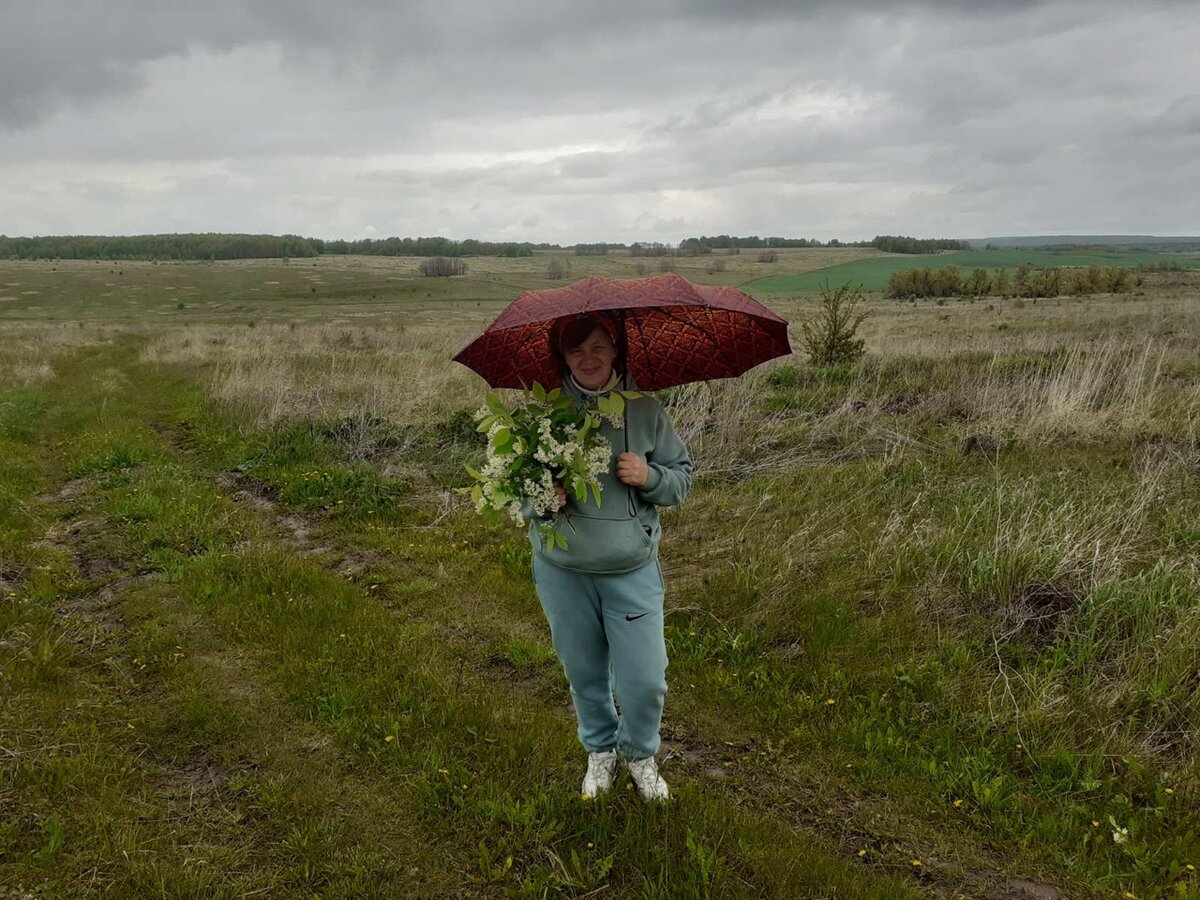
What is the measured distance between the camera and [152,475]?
8.43 m

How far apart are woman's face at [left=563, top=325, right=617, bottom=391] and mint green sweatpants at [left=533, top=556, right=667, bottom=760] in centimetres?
79

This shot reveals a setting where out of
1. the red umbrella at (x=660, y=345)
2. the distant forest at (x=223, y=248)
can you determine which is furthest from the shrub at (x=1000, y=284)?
the distant forest at (x=223, y=248)

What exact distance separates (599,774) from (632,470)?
1.52m

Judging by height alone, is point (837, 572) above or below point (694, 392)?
below

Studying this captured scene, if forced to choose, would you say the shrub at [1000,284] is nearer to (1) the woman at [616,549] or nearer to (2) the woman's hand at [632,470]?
(1) the woman at [616,549]

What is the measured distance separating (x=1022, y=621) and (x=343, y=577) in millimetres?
4982

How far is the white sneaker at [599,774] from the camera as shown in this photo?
10.5ft

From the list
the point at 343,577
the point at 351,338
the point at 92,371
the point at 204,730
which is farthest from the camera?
the point at 351,338

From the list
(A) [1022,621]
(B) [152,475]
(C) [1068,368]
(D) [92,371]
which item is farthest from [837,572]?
(D) [92,371]

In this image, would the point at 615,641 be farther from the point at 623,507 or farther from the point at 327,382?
the point at 327,382

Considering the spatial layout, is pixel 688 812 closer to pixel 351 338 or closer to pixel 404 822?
pixel 404 822

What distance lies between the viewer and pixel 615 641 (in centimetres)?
290

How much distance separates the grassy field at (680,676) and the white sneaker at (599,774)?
0.07m

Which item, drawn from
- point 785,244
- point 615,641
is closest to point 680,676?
point 615,641
